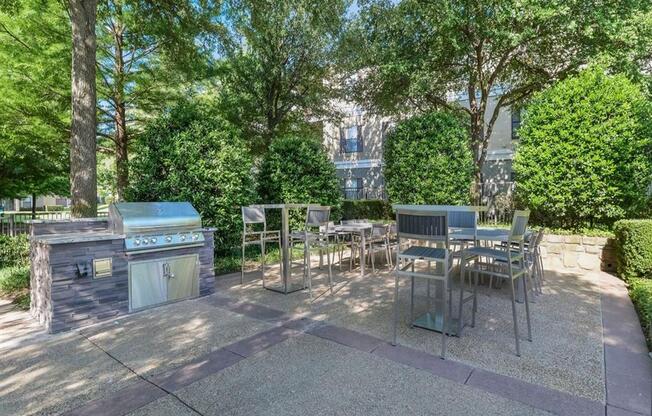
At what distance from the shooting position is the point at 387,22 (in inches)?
331

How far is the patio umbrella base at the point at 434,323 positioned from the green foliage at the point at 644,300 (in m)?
1.54

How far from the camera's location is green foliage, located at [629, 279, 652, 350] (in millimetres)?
3157

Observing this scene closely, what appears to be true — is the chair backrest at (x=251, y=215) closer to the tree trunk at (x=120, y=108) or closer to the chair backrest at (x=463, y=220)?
the chair backrest at (x=463, y=220)

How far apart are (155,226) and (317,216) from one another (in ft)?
6.70

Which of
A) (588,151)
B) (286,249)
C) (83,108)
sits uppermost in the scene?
(83,108)

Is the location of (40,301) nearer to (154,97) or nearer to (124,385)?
(124,385)

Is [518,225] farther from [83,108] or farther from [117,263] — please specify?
[83,108]

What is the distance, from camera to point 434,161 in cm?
802

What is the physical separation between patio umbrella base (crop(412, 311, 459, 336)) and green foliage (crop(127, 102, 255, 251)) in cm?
396

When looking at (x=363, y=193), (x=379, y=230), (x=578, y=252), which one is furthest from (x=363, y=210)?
(x=578, y=252)

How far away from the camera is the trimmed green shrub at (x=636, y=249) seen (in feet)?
16.3

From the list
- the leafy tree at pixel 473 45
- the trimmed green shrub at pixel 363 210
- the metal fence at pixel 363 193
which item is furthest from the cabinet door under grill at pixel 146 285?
the metal fence at pixel 363 193

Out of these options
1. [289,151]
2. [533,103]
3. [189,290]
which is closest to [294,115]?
[289,151]

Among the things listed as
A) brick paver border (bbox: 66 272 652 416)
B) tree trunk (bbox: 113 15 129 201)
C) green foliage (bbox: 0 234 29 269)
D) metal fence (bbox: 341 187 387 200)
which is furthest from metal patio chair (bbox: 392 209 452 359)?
metal fence (bbox: 341 187 387 200)
